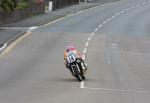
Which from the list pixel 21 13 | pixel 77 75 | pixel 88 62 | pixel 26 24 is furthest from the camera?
pixel 21 13

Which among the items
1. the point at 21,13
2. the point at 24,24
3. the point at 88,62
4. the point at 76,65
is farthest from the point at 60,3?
the point at 76,65

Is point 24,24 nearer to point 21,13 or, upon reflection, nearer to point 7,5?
point 7,5

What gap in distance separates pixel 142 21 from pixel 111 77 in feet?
115

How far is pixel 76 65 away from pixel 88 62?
7008 millimetres

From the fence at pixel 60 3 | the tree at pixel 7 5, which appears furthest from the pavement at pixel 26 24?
the tree at pixel 7 5

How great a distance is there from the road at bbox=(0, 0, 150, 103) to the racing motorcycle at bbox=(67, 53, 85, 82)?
12.8 inches

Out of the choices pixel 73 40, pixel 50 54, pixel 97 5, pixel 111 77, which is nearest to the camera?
pixel 111 77

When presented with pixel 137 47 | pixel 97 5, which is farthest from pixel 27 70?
pixel 97 5

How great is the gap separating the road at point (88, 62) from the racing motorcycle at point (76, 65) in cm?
33

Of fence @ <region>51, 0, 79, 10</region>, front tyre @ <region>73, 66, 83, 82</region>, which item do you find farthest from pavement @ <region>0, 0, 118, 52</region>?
front tyre @ <region>73, 66, 83, 82</region>

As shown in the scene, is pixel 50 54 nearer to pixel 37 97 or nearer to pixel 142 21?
pixel 37 97

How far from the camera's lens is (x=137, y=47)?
130ft

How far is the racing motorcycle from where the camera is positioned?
77.6 ft

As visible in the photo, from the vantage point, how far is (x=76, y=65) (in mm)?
23688
